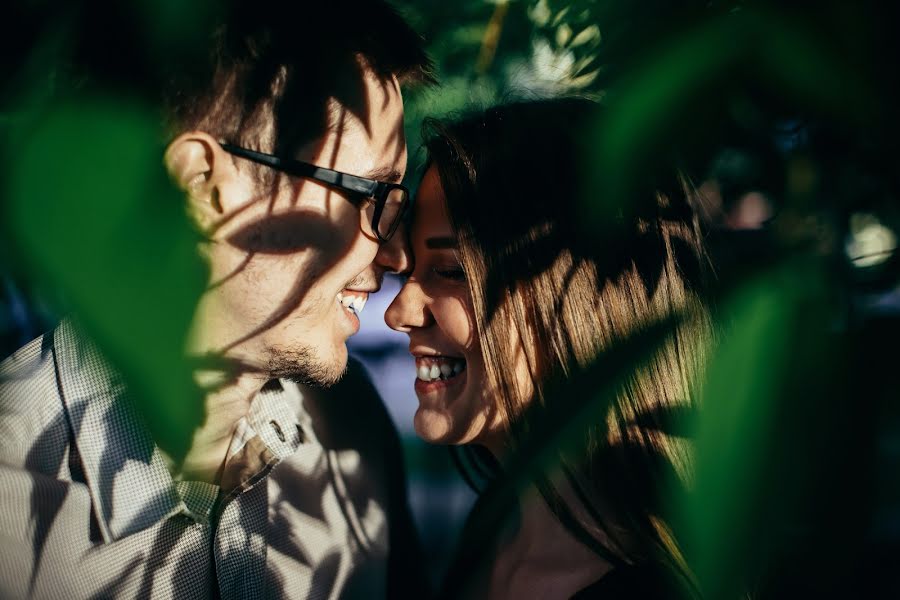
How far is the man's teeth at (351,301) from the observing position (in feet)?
7.16

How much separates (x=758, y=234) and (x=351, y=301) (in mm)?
1676

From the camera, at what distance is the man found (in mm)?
1564

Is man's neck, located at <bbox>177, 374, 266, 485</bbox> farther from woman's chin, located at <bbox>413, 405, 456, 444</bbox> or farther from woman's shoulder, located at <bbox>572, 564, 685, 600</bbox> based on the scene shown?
woman's shoulder, located at <bbox>572, 564, 685, 600</bbox>

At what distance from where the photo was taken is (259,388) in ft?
6.91

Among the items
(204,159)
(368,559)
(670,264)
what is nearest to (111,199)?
(204,159)

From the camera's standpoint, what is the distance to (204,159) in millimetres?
1574

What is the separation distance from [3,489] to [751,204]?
65.6 inches

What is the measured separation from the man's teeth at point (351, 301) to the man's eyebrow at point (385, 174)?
0.42 metres

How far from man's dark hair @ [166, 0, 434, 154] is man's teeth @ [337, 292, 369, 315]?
590 millimetres

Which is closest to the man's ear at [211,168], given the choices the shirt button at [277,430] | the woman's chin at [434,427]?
the shirt button at [277,430]

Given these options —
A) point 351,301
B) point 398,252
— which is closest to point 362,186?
point 398,252

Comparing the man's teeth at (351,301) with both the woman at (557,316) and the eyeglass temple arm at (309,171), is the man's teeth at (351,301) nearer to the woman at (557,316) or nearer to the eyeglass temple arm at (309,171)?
the woman at (557,316)

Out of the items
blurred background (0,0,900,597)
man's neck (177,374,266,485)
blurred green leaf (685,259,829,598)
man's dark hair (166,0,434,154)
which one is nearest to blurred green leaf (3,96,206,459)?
blurred background (0,0,900,597)

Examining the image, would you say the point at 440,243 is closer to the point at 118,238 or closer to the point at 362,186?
the point at 362,186
